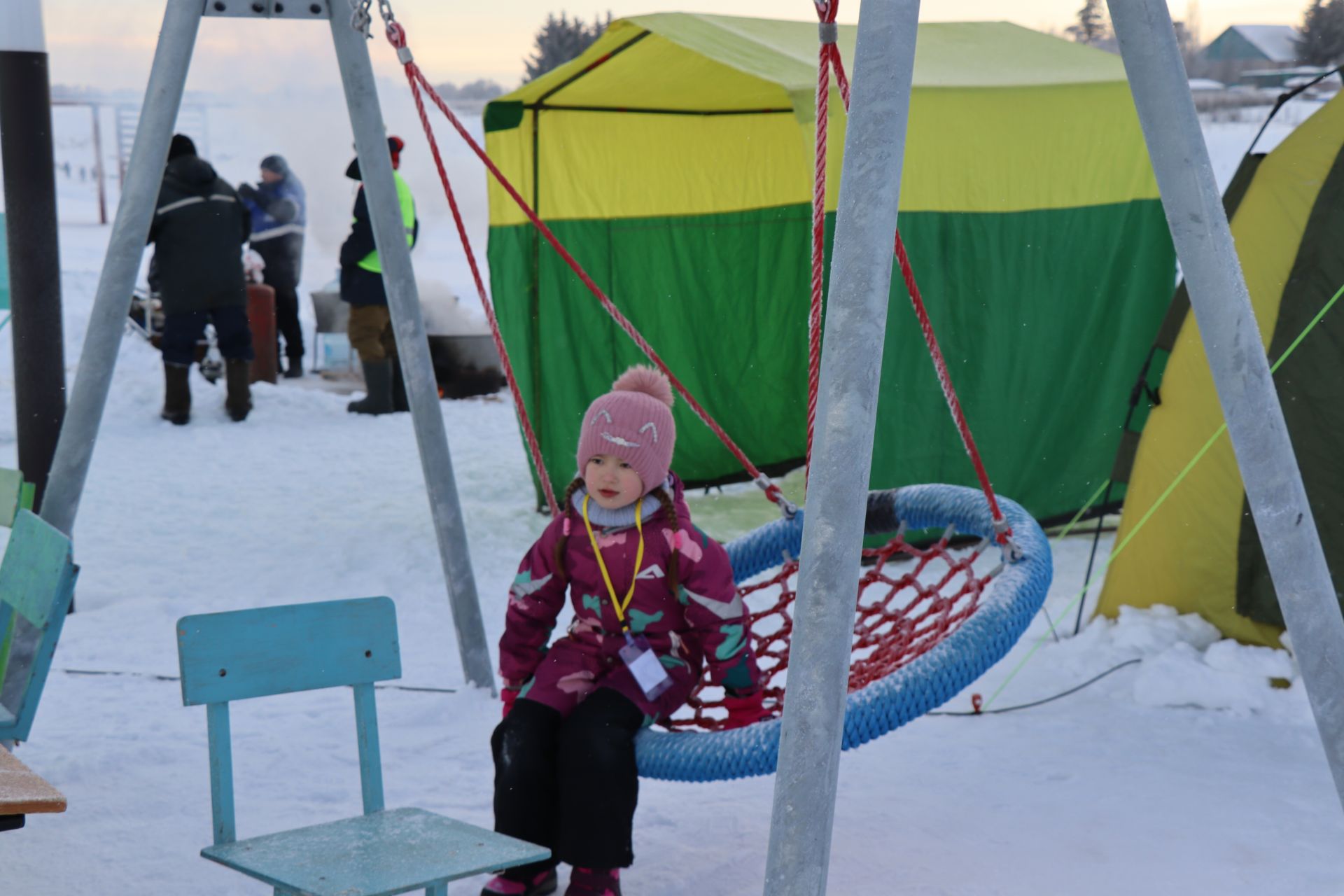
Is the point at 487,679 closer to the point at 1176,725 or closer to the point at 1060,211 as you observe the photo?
the point at 1176,725

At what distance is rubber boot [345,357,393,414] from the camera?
863 cm

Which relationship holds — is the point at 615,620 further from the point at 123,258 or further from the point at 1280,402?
the point at 1280,402

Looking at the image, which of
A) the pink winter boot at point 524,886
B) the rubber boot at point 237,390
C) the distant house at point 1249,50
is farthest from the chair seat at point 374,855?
the distant house at point 1249,50

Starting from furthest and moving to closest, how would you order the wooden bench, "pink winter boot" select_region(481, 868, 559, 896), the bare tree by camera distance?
the bare tree → "pink winter boot" select_region(481, 868, 559, 896) → the wooden bench

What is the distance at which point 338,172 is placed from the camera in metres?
21.7

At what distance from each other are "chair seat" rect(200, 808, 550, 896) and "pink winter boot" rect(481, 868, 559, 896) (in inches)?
15.3

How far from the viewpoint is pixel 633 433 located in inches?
108

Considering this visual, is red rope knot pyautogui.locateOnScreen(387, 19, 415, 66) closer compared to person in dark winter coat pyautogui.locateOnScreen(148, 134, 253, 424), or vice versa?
→ red rope knot pyautogui.locateOnScreen(387, 19, 415, 66)

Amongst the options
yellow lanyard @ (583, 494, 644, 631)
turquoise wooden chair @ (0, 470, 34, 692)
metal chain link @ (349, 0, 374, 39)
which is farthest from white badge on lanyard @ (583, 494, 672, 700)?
metal chain link @ (349, 0, 374, 39)

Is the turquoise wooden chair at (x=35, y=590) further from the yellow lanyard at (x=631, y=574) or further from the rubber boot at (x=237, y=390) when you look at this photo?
the rubber boot at (x=237, y=390)

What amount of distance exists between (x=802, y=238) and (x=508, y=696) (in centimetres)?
441

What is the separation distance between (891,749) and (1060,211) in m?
2.57

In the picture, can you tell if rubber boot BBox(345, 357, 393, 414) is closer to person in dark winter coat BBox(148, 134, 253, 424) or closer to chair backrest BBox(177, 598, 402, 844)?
person in dark winter coat BBox(148, 134, 253, 424)

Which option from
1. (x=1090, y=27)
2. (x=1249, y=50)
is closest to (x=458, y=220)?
(x=1249, y=50)
